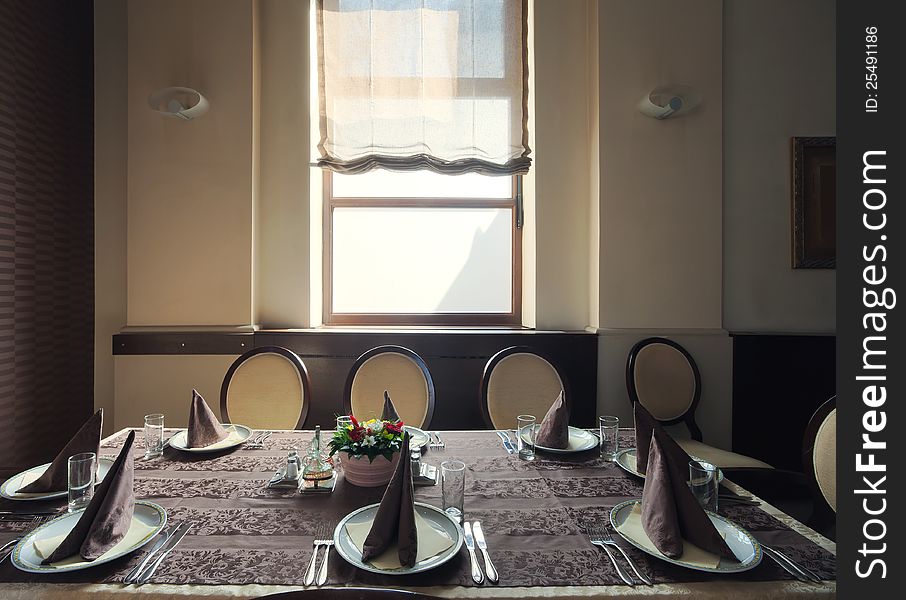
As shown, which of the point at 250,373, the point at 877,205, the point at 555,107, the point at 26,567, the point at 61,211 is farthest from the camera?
the point at 555,107

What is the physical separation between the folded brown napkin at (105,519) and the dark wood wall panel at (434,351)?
1.52 metres

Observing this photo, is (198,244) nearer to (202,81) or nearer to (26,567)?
(202,81)

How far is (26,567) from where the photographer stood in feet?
2.91

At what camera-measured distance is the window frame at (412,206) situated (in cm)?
293

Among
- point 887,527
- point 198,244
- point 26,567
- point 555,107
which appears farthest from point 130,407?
point 887,527

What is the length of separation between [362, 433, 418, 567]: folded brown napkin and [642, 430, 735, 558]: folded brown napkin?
476 millimetres

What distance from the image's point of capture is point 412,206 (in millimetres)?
2936

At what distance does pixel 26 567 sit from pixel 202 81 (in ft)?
7.96

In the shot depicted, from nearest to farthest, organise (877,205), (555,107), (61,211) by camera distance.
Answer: (877,205) < (61,211) < (555,107)

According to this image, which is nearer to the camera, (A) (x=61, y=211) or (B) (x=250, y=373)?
(B) (x=250, y=373)

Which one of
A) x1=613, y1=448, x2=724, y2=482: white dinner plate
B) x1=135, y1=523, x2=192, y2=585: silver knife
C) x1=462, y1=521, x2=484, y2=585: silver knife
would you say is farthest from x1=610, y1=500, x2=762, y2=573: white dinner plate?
x1=135, y1=523, x2=192, y2=585: silver knife

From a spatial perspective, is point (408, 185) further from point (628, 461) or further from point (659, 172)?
point (628, 461)

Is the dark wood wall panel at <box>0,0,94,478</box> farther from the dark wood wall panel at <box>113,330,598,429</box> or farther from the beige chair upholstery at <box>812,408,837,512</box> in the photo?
the beige chair upholstery at <box>812,408,837,512</box>

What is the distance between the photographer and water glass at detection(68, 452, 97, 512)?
108 cm
